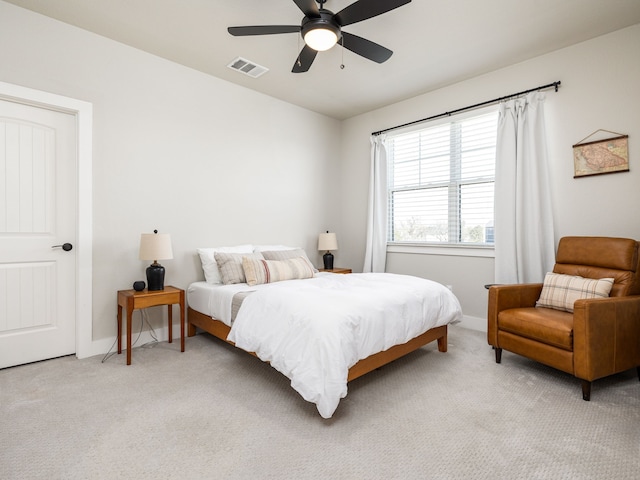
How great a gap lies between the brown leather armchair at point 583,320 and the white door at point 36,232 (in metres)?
3.77

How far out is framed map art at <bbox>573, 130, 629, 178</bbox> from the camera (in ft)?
9.72

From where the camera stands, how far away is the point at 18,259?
9.08 feet

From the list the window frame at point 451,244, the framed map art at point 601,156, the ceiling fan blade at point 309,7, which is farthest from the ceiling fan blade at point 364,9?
the framed map art at point 601,156

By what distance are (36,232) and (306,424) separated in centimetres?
276

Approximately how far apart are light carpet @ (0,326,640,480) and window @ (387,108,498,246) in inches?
71.4

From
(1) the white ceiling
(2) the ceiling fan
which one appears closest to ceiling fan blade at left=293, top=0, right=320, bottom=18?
(2) the ceiling fan

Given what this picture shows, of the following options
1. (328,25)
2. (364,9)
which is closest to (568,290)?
(364,9)

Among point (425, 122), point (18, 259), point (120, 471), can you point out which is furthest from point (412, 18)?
point (18, 259)

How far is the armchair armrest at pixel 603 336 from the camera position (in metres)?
2.16

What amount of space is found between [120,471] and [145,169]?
268cm

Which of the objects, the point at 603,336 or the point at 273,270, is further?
the point at 273,270

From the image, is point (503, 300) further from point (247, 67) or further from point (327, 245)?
point (247, 67)

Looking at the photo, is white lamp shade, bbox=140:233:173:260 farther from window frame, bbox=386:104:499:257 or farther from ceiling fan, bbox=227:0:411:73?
window frame, bbox=386:104:499:257

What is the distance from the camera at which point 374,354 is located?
7.58 feet
